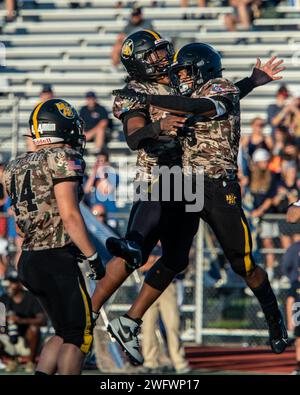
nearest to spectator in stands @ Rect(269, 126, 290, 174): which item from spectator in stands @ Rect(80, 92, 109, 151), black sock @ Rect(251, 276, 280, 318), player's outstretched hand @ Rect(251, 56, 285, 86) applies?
spectator in stands @ Rect(80, 92, 109, 151)

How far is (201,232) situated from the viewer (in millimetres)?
14367

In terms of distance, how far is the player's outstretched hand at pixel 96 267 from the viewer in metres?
7.50

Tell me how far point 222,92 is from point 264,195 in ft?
21.4

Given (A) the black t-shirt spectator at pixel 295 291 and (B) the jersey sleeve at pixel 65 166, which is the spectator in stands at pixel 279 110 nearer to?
(A) the black t-shirt spectator at pixel 295 291

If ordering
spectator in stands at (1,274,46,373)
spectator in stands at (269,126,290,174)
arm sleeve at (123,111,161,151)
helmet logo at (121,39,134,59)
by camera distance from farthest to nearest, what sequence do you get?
spectator in stands at (269,126,290,174) → spectator in stands at (1,274,46,373) → helmet logo at (121,39,134,59) → arm sleeve at (123,111,161,151)

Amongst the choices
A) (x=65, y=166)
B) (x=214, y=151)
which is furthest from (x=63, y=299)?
(x=214, y=151)

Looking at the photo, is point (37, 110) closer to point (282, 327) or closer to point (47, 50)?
point (282, 327)

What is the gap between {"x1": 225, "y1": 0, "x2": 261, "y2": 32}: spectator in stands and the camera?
18.4m

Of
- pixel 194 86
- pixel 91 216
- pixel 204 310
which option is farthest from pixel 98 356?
pixel 194 86

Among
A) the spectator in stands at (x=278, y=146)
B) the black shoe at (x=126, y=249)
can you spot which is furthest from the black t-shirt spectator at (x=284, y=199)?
the black shoe at (x=126, y=249)

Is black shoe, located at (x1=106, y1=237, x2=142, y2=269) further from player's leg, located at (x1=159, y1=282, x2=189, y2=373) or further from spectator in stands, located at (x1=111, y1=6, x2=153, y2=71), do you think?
spectator in stands, located at (x1=111, y1=6, x2=153, y2=71)

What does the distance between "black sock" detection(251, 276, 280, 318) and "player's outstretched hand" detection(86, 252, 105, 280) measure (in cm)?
145

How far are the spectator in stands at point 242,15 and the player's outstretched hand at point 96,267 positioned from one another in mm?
11490

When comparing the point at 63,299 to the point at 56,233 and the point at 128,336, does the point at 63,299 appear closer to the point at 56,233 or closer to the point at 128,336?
the point at 56,233
